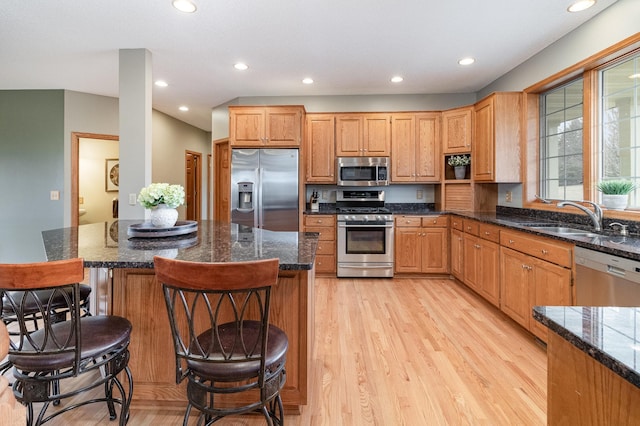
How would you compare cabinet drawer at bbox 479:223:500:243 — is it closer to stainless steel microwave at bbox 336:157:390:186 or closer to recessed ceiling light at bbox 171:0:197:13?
stainless steel microwave at bbox 336:157:390:186

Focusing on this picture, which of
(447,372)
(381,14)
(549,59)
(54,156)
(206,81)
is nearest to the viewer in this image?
(447,372)

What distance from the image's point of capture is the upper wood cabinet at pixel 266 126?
4.54m

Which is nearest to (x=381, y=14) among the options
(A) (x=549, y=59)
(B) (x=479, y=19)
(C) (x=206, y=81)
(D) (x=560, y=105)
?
(B) (x=479, y=19)

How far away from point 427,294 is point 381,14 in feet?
9.52

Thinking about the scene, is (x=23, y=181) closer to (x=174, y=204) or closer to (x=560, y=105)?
(x=174, y=204)

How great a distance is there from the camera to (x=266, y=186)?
14.8 feet

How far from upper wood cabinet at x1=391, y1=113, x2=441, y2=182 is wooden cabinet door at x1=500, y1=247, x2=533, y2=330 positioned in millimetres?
1945

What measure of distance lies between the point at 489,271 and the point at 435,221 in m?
1.24

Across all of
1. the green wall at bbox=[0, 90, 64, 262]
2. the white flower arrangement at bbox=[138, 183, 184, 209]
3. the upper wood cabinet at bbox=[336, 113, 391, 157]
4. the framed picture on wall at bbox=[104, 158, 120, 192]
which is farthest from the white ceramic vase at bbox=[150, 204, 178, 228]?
the framed picture on wall at bbox=[104, 158, 120, 192]

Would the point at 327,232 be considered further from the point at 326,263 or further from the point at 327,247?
the point at 326,263

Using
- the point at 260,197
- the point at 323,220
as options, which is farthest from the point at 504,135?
the point at 260,197

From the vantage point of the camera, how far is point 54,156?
4.60 meters

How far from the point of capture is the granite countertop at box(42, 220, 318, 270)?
152 centimetres

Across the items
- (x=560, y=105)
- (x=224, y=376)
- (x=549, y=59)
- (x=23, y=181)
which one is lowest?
(x=224, y=376)
